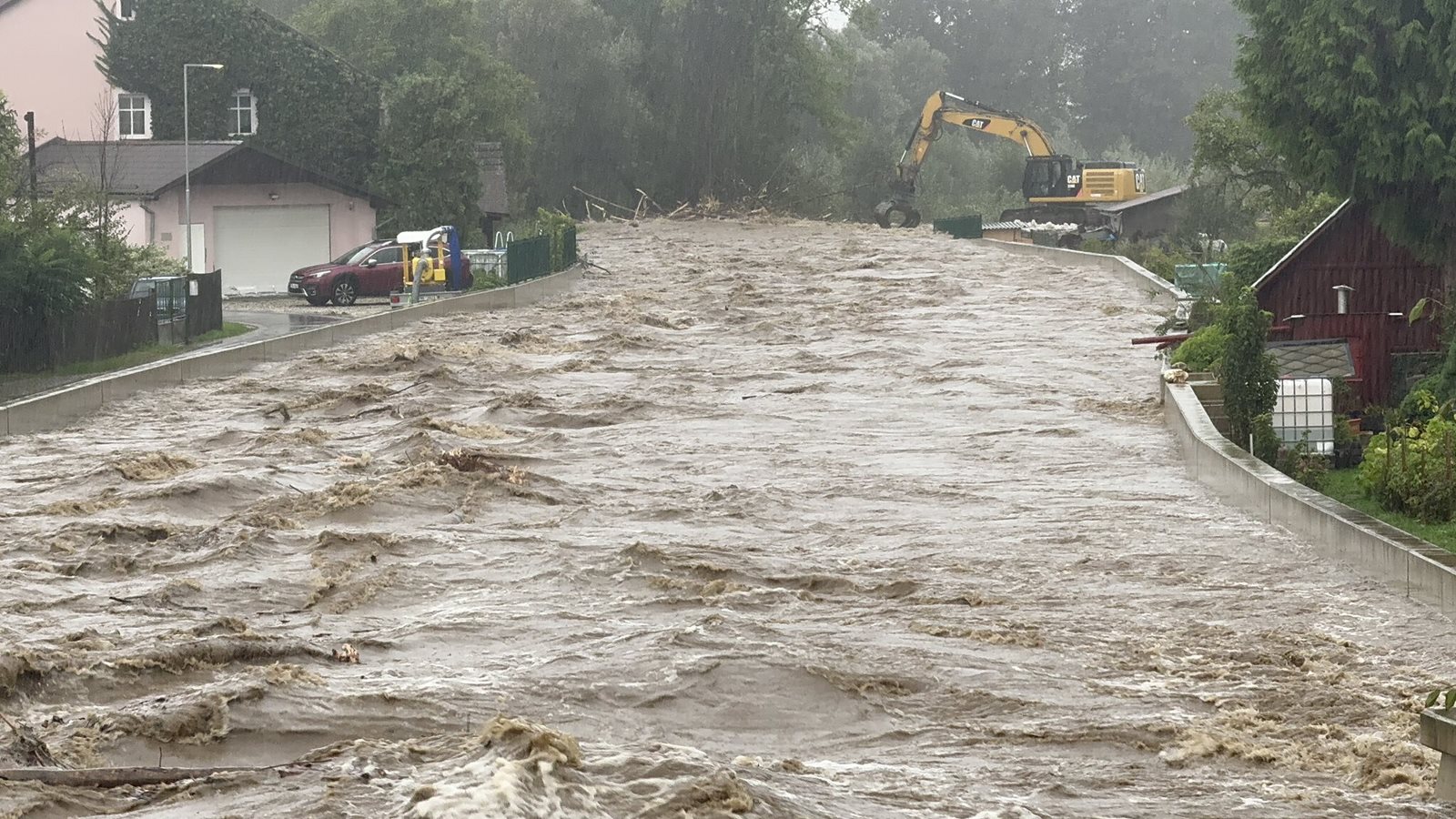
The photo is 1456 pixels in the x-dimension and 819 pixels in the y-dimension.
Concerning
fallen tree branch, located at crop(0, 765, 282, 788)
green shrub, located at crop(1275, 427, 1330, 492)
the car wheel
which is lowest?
fallen tree branch, located at crop(0, 765, 282, 788)

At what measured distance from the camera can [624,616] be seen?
1447 cm

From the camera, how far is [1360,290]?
33250 millimetres

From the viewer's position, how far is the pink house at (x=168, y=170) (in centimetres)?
5322

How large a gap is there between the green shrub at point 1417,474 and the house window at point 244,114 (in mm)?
46743

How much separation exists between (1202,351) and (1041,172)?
1922 inches

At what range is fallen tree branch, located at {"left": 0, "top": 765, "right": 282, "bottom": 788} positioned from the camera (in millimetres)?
9648

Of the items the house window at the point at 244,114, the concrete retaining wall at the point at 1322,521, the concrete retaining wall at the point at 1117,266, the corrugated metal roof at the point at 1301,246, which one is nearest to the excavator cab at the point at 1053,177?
the concrete retaining wall at the point at 1117,266

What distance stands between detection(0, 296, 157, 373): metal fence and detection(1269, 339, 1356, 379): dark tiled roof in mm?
18258

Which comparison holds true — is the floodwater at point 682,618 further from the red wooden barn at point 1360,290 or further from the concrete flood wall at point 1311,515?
the red wooden barn at point 1360,290

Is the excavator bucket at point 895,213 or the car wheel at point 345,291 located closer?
the car wheel at point 345,291

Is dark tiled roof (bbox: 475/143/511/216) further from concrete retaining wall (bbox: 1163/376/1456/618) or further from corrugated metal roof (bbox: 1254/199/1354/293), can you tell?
concrete retaining wall (bbox: 1163/376/1456/618)

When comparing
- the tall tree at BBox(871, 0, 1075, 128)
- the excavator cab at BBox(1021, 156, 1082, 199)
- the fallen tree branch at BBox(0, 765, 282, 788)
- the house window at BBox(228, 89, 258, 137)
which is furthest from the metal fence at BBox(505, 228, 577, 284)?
the tall tree at BBox(871, 0, 1075, 128)

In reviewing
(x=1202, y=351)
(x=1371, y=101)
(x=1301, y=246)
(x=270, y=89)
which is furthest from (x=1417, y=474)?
(x=270, y=89)

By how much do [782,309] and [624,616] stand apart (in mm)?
30893
